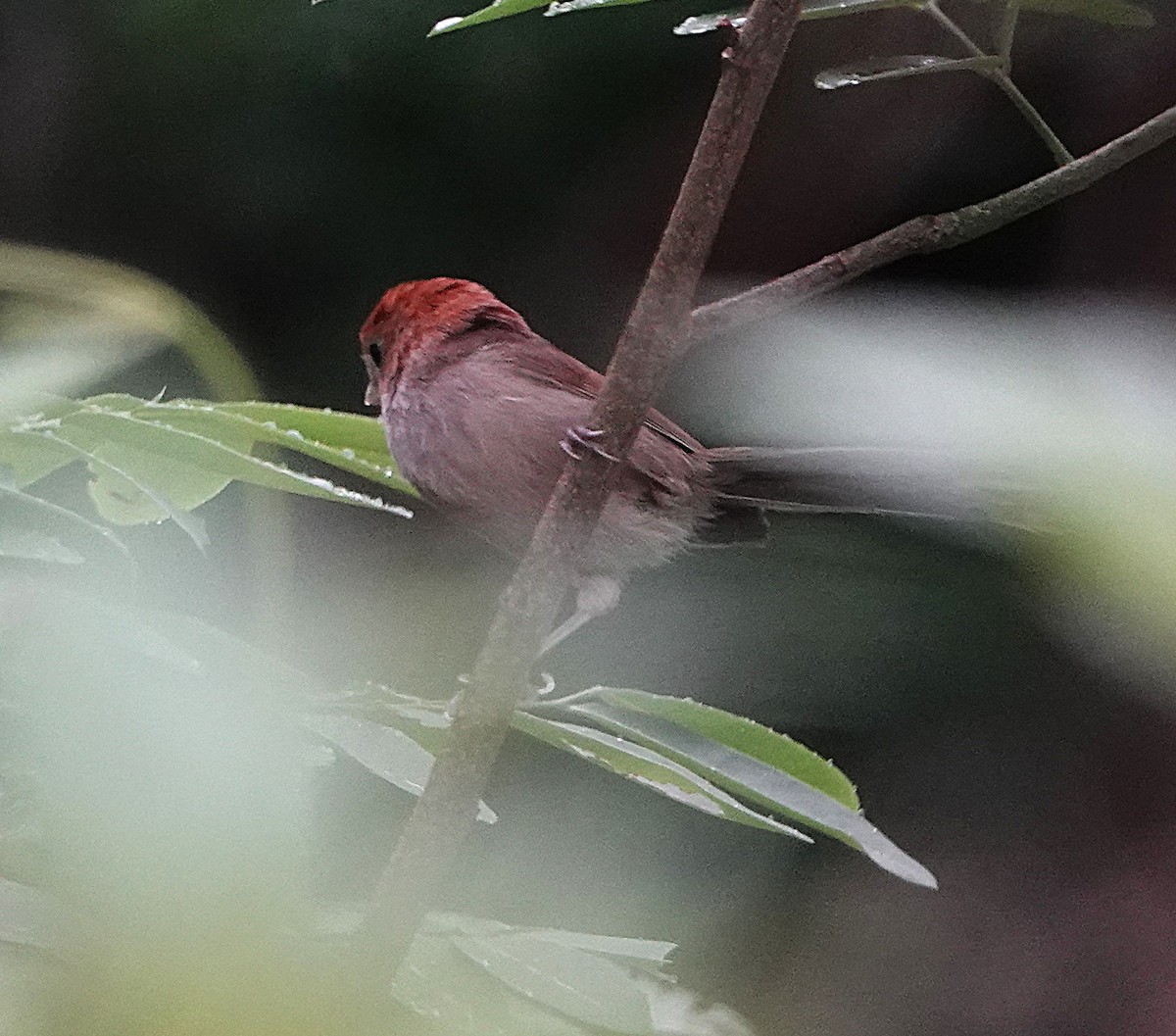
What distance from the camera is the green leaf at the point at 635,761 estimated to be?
362mm

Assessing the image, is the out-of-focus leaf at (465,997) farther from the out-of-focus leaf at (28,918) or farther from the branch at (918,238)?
the branch at (918,238)

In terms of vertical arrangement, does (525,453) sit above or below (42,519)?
above

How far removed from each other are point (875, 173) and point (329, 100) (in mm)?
263

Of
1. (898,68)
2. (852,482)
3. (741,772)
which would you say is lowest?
(741,772)

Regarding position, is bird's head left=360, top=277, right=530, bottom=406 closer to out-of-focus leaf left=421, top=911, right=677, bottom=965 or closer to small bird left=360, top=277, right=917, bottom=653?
small bird left=360, top=277, right=917, bottom=653

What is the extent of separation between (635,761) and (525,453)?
8.4 inches

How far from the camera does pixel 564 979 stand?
325 mm

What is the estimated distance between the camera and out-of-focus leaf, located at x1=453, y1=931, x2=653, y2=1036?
0.32 metres

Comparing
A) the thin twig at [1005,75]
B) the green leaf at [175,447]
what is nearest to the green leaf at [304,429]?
the green leaf at [175,447]

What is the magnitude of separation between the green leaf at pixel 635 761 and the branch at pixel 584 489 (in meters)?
0.01

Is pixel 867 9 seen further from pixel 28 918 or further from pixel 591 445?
pixel 28 918

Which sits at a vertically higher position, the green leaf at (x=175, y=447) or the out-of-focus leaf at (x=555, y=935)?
the green leaf at (x=175, y=447)

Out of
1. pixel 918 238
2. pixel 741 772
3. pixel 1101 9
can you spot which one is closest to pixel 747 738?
pixel 741 772

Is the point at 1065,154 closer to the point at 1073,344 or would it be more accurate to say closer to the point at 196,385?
the point at 1073,344
